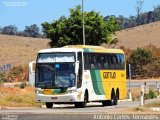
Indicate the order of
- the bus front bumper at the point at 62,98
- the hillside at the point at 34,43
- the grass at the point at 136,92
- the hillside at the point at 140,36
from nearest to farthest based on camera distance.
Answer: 1. the bus front bumper at the point at 62,98
2. the grass at the point at 136,92
3. the hillside at the point at 34,43
4. the hillside at the point at 140,36

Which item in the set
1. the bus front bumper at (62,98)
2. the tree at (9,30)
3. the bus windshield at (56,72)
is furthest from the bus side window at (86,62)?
the tree at (9,30)

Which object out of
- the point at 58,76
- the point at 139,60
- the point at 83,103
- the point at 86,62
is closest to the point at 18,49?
the point at 139,60

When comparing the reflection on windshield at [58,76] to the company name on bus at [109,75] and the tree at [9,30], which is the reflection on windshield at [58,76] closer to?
the company name on bus at [109,75]

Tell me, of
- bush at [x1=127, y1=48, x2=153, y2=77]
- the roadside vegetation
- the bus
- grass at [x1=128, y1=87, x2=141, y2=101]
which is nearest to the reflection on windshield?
the bus

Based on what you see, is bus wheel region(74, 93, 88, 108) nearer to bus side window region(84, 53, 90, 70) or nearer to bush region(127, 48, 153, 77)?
bus side window region(84, 53, 90, 70)

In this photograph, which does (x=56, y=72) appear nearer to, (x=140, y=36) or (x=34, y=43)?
(x=140, y=36)

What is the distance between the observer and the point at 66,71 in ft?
100

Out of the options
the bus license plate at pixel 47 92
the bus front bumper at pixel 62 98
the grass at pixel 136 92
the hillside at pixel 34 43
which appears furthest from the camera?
the hillside at pixel 34 43

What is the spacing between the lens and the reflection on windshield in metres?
30.5

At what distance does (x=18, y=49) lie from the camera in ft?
396

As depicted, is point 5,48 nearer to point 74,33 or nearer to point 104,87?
point 74,33

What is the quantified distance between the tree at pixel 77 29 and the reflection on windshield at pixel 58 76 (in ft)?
129

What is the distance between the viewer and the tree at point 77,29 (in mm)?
71188

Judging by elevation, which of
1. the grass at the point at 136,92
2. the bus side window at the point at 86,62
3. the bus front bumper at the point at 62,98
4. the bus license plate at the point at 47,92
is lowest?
the grass at the point at 136,92
